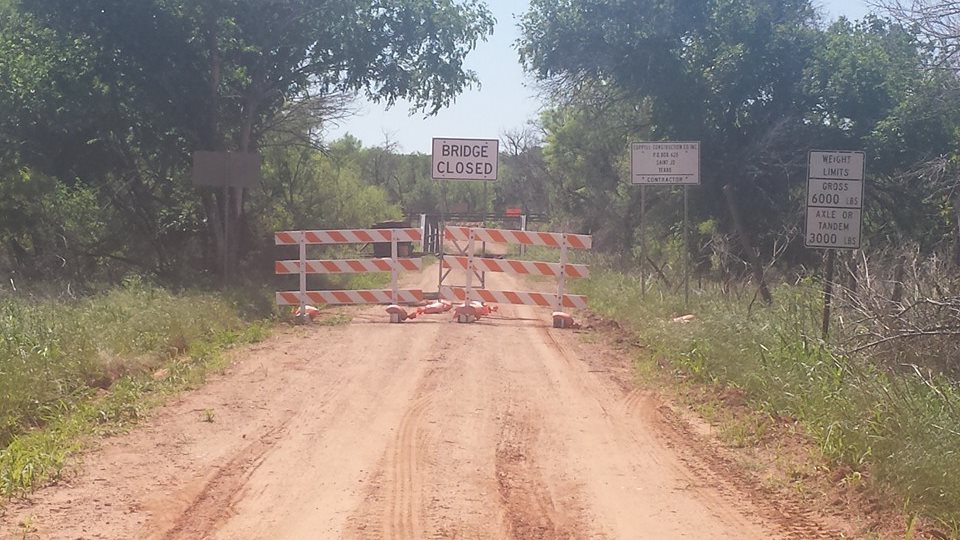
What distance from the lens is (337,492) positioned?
7.00 m

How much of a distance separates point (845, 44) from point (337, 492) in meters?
19.8

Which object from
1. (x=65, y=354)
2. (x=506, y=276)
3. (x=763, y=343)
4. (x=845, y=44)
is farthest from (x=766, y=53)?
(x=65, y=354)

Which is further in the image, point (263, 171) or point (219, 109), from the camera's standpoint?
point (263, 171)

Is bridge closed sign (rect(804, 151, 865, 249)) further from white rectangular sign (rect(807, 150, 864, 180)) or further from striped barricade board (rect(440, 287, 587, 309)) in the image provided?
striped barricade board (rect(440, 287, 587, 309))

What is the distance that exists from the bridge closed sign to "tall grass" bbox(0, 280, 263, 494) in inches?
285

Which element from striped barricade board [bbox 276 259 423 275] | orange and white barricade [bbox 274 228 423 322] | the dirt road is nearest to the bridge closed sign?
the dirt road

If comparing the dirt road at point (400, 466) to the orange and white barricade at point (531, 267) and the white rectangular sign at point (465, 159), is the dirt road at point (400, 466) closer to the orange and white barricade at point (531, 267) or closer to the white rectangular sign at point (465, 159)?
the orange and white barricade at point (531, 267)

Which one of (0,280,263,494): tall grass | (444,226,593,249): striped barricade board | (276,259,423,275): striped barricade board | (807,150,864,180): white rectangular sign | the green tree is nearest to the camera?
Answer: (0,280,263,494): tall grass

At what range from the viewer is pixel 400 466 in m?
7.68

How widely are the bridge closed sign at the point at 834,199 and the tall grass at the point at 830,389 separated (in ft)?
3.65

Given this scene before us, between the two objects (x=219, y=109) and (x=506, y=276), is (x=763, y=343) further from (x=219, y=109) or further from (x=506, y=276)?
(x=506, y=276)

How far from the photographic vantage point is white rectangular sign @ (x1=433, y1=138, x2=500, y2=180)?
1805cm

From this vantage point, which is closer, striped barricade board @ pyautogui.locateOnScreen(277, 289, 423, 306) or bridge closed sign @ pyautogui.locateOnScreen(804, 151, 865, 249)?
bridge closed sign @ pyautogui.locateOnScreen(804, 151, 865, 249)

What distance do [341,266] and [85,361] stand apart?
698 centimetres
